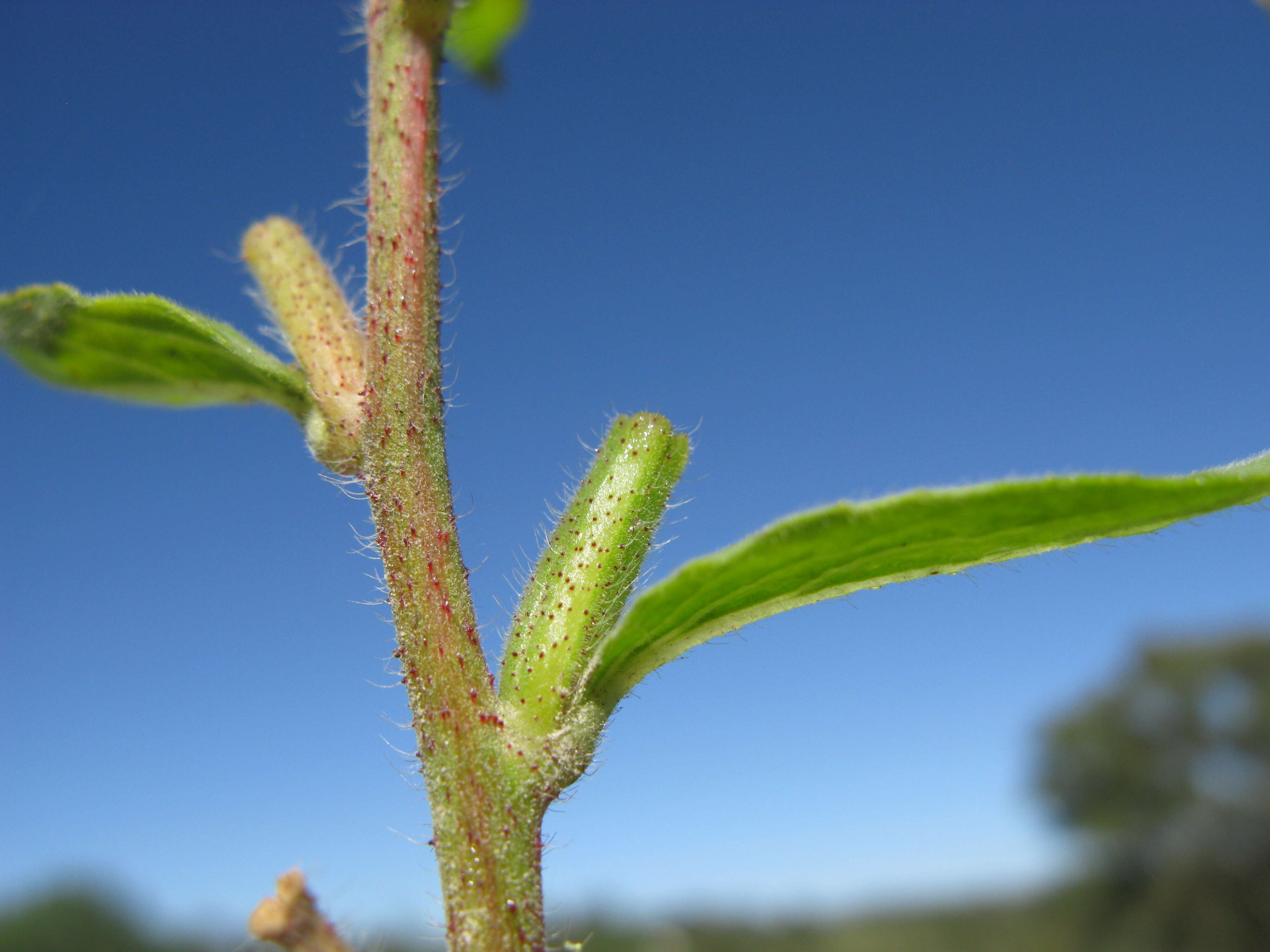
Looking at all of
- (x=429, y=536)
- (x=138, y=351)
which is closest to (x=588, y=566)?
(x=429, y=536)

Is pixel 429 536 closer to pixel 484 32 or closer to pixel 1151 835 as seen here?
pixel 484 32

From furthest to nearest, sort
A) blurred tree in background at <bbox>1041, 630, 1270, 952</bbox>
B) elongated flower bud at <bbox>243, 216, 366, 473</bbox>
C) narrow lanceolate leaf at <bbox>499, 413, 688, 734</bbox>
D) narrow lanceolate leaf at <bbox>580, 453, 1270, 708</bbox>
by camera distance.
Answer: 1. blurred tree in background at <bbox>1041, 630, 1270, 952</bbox>
2. elongated flower bud at <bbox>243, 216, 366, 473</bbox>
3. narrow lanceolate leaf at <bbox>499, 413, 688, 734</bbox>
4. narrow lanceolate leaf at <bbox>580, 453, 1270, 708</bbox>

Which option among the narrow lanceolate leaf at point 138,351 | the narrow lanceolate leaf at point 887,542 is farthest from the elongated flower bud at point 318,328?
the narrow lanceolate leaf at point 887,542

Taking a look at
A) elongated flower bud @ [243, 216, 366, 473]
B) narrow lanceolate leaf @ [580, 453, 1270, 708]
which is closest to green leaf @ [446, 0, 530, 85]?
elongated flower bud @ [243, 216, 366, 473]

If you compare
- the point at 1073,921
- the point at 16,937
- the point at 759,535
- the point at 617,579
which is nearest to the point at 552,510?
the point at 617,579

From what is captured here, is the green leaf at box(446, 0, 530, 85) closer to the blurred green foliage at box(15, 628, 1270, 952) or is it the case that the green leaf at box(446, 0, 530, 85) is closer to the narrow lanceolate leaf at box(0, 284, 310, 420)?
the narrow lanceolate leaf at box(0, 284, 310, 420)

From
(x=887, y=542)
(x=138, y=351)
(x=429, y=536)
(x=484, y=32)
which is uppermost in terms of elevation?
(x=484, y=32)

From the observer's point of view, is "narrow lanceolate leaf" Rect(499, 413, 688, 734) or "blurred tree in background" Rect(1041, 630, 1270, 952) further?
A: "blurred tree in background" Rect(1041, 630, 1270, 952)
